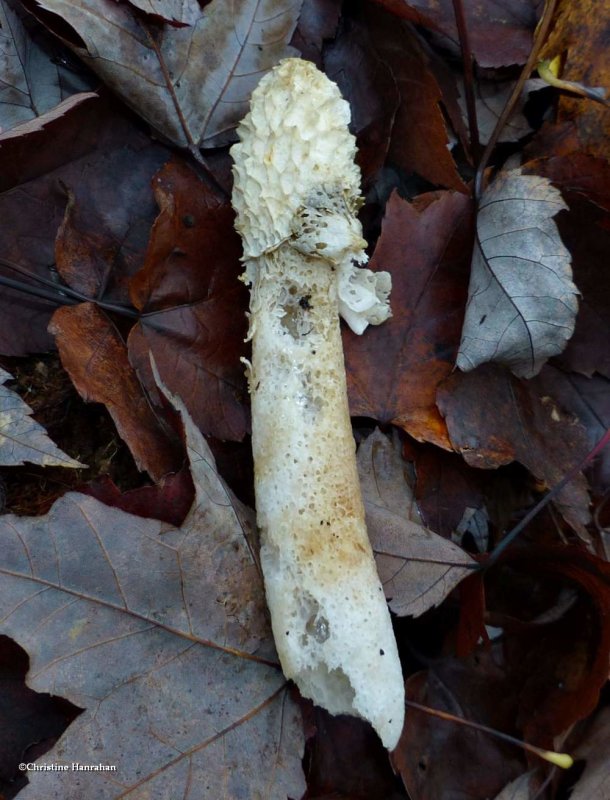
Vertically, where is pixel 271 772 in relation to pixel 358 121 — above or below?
below

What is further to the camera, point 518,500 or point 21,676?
point 518,500

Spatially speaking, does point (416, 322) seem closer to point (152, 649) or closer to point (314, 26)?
point (314, 26)

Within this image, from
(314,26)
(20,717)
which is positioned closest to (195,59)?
(314,26)

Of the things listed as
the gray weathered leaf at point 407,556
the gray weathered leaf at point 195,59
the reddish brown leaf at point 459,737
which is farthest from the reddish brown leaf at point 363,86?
the reddish brown leaf at point 459,737

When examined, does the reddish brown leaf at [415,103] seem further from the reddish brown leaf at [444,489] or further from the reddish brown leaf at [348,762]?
the reddish brown leaf at [348,762]

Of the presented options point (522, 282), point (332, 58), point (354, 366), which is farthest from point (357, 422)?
point (332, 58)

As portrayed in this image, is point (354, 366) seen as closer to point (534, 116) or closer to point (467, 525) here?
point (467, 525)
